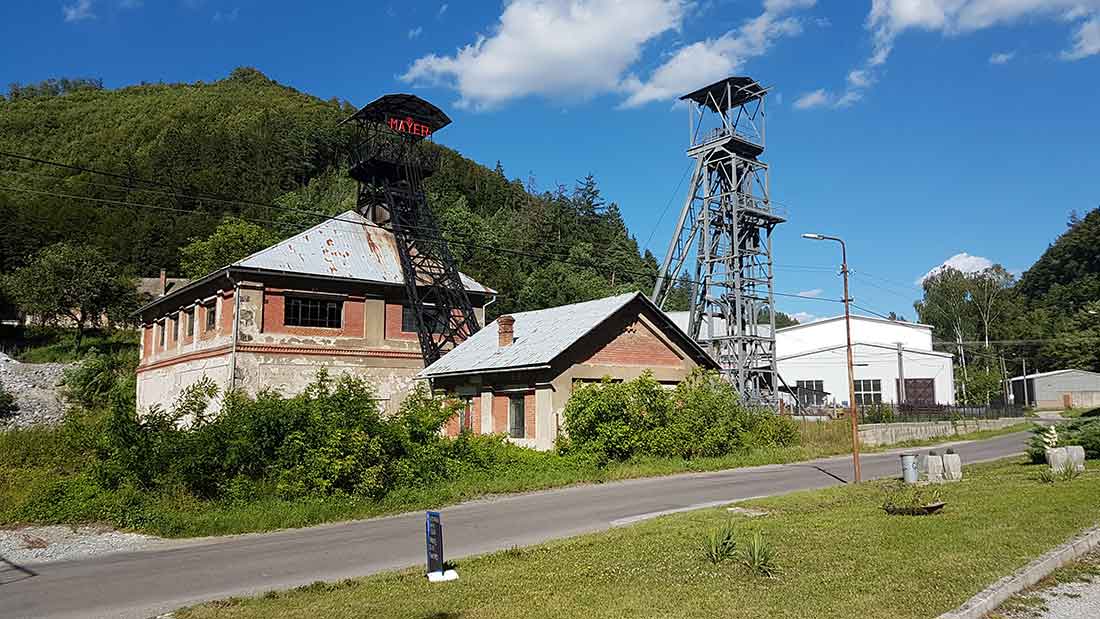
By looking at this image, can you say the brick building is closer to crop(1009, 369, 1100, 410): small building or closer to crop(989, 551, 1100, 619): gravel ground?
crop(989, 551, 1100, 619): gravel ground

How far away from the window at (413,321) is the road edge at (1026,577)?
28336 mm

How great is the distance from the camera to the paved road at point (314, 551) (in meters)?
9.91

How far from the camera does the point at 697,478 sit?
22016 millimetres

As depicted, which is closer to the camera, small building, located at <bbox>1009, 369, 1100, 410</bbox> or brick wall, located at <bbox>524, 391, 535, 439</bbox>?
brick wall, located at <bbox>524, 391, 535, 439</bbox>

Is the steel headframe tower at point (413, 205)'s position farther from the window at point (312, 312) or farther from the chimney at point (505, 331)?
the chimney at point (505, 331)

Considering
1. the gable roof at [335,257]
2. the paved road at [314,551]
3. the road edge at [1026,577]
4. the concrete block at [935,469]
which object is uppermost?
the gable roof at [335,257]

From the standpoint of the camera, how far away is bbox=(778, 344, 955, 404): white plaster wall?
186ft

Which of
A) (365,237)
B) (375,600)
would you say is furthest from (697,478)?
(365,237)

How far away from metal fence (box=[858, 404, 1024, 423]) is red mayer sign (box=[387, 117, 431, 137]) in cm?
2615

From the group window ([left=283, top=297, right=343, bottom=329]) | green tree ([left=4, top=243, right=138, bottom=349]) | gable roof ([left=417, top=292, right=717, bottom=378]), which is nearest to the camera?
gable roof ([left=417, top=292, right=717, bottom=378])

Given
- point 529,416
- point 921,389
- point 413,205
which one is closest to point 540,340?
point 529,416

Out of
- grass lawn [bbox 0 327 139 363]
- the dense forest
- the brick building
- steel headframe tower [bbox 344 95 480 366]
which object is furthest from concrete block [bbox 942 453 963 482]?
the dense forest

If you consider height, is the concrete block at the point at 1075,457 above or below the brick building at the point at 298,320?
below

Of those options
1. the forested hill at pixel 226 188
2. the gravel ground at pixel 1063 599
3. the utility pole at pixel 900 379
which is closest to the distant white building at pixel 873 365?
the utility pole at pixel 900 379
